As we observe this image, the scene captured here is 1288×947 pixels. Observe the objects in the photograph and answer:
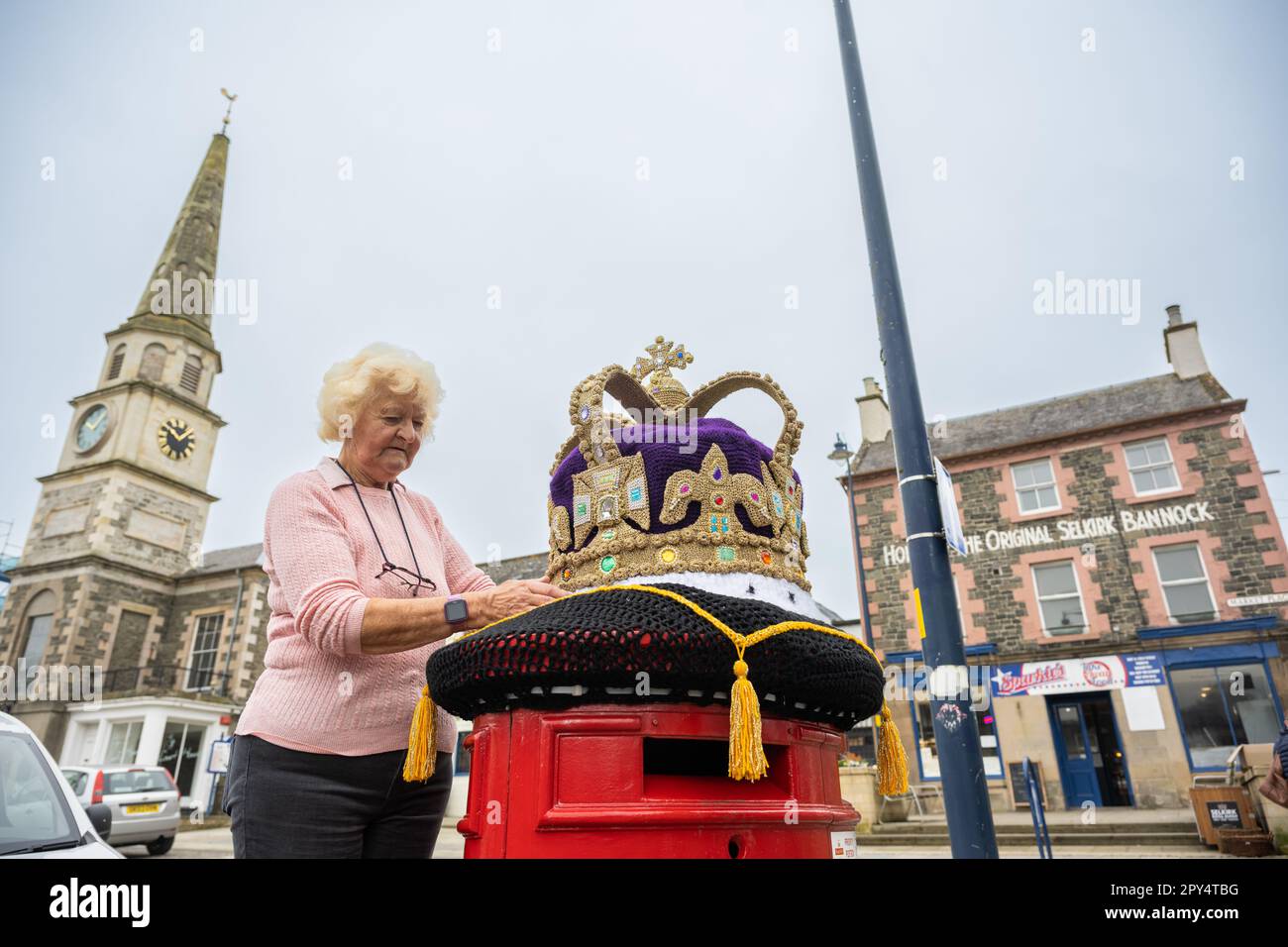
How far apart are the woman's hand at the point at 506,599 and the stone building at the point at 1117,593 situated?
15180 mm

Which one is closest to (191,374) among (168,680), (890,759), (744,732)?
(168,680)

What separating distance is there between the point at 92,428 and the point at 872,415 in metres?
26.5

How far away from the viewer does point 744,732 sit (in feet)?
4.77

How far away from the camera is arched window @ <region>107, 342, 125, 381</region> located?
26.9 metres

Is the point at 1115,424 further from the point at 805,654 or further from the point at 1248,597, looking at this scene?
the point at 805,654

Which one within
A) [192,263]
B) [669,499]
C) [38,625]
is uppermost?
[192,263]

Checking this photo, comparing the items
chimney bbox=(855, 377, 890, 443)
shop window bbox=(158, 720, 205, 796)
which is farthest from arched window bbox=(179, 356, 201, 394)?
chimney bbox=(855, 377, 890, 443)

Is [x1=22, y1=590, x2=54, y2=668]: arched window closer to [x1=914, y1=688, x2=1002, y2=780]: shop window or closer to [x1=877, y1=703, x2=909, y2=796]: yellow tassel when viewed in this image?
[x1=914, y1=688, x2=1002, y2=780]: shop window

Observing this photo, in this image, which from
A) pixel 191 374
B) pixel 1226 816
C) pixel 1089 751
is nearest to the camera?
pixel 1226 816

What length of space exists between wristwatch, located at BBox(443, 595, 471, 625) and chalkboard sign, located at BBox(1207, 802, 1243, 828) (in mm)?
11869

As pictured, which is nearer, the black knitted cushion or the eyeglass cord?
the black knitted cushion

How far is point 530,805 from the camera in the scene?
1.51 metres

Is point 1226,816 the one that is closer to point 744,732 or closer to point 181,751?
point 744,732

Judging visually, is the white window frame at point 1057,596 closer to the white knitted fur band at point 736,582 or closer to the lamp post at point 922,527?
the lamp post at point 922,527
